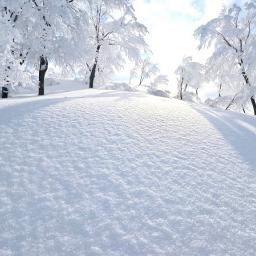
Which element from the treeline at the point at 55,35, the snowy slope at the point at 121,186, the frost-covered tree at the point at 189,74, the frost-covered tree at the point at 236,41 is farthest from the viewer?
the frost-covered tree at the point at 189,74

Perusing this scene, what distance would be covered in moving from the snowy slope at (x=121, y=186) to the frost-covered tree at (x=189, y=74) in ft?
102

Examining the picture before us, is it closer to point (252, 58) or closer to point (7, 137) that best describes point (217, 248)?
point (7, 137)

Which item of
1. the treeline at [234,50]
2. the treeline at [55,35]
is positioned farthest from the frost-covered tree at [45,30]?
Result: the treeline at [234,50]

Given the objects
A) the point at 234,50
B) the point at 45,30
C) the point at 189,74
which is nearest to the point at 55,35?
the point at 45,30

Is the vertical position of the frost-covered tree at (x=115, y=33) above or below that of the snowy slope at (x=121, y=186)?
above

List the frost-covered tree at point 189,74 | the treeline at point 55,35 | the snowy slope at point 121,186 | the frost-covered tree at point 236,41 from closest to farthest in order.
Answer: the snowy slope at point 121,186 → the treeline at point 55,35 → the frost-covered tree at point 236,41 → the frost-covered tree at point 189,74

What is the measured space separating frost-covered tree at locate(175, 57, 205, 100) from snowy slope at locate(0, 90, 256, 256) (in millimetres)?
31208

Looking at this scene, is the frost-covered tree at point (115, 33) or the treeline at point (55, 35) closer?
the treeline at point (55, 35)

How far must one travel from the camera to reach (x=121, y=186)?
4.83 metres

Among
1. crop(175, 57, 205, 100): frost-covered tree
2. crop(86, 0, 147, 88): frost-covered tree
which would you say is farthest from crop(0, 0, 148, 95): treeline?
crop(175, 57, 205, 100): frost-covered tree

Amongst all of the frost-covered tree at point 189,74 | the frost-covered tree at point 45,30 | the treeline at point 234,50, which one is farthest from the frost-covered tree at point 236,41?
the frost-covered tree at point 189,74

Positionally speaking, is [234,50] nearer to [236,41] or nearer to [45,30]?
[236,41]

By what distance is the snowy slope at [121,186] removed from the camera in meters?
3.83

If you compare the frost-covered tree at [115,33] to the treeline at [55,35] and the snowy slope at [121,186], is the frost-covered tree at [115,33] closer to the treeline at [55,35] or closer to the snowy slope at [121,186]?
the treeline at [55,35]
